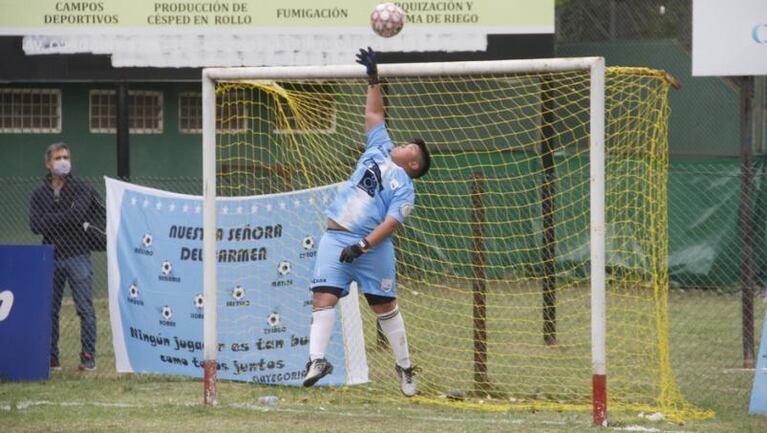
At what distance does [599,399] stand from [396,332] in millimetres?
1588

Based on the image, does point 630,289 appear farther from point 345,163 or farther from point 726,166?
point 726,166

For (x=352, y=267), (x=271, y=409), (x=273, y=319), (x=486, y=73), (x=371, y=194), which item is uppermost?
(x=486, y=73)

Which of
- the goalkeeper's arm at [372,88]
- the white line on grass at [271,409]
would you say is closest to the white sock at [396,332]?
the white line on grass at [271,409]

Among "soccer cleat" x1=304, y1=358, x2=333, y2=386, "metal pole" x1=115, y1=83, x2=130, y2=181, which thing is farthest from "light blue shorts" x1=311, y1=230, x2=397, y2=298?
"metal pole" x1=115, y1=83, x2=130, y2=181

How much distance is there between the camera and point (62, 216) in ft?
39.3

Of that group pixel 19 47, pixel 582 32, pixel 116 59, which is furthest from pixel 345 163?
pixel 582 32

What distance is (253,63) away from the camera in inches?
574

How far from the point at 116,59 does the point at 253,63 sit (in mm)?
1514

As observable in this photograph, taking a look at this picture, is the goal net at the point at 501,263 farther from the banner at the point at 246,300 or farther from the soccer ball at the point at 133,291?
the soccer ball at the point at 133,291

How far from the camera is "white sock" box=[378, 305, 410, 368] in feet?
31.9

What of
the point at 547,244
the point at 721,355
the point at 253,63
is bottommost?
the point at 721,355

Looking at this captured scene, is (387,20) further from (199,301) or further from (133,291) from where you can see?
(133,291)

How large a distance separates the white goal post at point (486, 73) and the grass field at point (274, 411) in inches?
15.4

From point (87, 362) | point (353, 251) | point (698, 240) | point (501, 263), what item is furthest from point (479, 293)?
point (698, 240)
